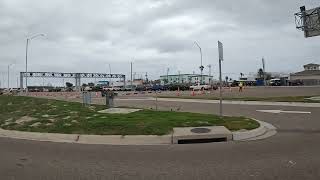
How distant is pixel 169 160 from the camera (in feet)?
31.4

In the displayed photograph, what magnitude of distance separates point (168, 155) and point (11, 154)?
13.3 feet

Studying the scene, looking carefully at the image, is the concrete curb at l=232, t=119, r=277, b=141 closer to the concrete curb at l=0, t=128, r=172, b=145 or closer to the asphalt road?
the asphalt road

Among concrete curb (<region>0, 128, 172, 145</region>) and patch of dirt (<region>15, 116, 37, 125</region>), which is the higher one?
patch of dirt (<region>15, 116, 37, 125</region>)

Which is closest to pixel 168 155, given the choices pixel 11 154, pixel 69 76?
pixel 11 154

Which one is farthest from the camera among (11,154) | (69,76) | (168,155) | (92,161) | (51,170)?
(69,76)

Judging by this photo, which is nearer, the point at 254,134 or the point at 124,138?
the point at 124,138

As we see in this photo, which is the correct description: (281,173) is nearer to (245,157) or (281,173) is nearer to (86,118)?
(245,157)

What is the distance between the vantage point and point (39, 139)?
46.7 feet

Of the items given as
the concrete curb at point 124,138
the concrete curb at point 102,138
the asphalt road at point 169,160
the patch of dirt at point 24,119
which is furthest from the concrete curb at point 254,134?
the patch of dirt at point 24,119

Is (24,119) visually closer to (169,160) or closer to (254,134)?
(254,134)

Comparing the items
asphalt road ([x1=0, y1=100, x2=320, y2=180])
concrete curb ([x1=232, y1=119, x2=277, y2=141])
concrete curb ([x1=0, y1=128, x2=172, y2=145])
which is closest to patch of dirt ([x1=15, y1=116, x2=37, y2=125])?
concrete curb ([x1=0, y1=128, x2=172, y2=145])

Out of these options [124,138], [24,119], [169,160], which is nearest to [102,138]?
[124,138]

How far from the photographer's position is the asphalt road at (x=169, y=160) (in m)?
8.03

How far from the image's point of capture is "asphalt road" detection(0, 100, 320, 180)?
803cm
